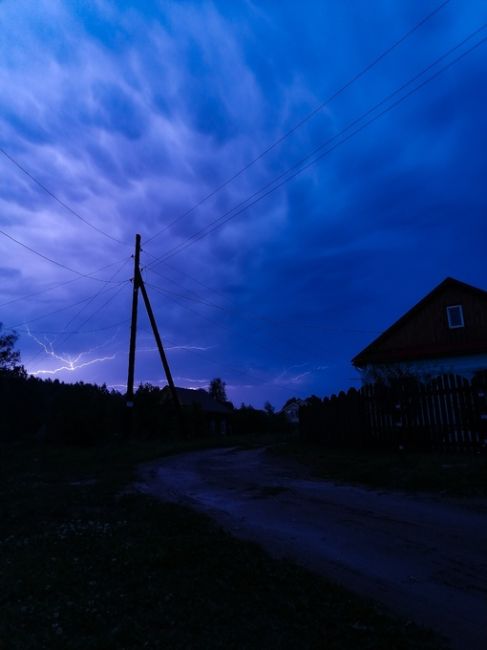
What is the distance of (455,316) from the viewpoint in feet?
89.9

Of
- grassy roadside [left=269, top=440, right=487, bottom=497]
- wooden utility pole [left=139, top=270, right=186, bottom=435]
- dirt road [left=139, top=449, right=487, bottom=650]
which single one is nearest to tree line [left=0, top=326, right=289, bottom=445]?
wooden utility pole [left=139, top=270, right=186, bottom=435]

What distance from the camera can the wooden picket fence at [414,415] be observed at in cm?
1359

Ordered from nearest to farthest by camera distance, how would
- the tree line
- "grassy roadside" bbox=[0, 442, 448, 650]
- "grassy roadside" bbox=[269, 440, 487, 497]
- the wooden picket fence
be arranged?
"grassy roadside" bbox=[0, 442, 448, 650] → "grassy roadside" bbox=[269, 440, 487, 497] → the wooden picket fence → the tree line

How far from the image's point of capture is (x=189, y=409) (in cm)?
3616

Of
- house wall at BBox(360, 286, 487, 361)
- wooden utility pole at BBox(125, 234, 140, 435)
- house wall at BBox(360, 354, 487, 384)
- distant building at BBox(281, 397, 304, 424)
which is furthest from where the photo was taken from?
distant building at BBox(281, 397, 304, 424)

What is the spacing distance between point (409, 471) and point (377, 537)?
184 inches

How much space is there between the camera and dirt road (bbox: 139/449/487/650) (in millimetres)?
4180

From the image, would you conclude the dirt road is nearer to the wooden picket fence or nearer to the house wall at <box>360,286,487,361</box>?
the wooden picket fence

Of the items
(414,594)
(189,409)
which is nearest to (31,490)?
(414,594)

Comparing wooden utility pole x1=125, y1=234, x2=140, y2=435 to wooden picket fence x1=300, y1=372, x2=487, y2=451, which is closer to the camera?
wooden picket fence x1=300, y1=372, x2=487, y2=451

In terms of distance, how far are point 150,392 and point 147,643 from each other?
31.1 metres

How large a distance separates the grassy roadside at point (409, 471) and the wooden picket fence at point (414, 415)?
0.67m

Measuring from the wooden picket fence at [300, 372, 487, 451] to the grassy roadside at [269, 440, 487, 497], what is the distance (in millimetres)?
670

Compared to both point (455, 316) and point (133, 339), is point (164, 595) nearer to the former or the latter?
point (133, 339)
